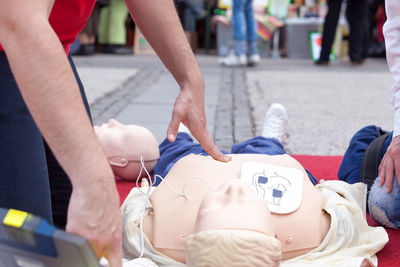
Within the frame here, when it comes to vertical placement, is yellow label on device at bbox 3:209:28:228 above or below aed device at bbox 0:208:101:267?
above

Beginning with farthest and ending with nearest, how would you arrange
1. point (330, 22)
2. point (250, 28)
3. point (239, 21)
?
1. point (330, 22)
2. point (250, 28)
3. point (239, 21)

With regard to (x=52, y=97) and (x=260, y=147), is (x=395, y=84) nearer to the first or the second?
(x=260, y=147)

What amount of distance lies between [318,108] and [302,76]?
75.8 inches

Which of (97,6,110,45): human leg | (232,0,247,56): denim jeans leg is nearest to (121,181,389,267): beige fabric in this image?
(232,0,247,56): denim jeans leg

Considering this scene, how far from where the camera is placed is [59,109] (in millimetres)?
946

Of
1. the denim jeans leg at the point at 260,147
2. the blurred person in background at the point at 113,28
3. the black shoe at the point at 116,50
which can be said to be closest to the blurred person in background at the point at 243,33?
the blurred person in background at the point at 113,28

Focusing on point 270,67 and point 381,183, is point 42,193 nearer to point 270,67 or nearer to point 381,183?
point 381,183

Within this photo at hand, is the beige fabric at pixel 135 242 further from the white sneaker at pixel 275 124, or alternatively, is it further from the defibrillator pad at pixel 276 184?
the white sneaker at pixel 275 124

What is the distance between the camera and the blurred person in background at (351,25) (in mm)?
6805

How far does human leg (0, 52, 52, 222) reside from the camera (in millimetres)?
1329

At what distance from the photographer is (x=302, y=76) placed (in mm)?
6031

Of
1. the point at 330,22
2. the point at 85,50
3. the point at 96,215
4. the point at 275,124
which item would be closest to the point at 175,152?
the point at 275,124

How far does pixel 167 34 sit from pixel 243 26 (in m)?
5.11

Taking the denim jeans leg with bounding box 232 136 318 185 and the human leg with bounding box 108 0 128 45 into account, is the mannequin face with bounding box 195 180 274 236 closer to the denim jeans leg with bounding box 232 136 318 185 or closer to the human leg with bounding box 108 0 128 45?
the denim jeans leg with bounding box 232 136 318 185
